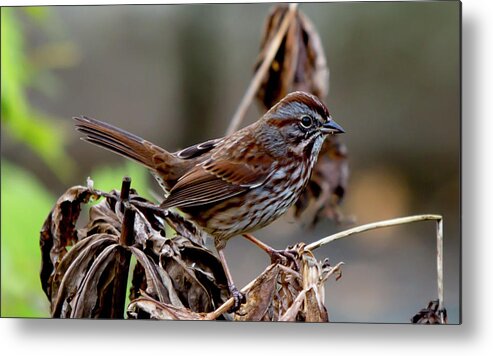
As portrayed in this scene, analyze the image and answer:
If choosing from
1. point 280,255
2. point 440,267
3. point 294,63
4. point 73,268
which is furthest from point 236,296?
point 294,63

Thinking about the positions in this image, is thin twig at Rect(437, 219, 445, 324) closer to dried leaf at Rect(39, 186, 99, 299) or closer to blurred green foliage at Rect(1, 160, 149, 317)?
blurred green foliage at Rect(1, 160, 149, 317)

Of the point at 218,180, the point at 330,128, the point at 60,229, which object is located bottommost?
the point at 60,229

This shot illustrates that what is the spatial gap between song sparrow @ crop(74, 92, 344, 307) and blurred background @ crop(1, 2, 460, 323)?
13cm

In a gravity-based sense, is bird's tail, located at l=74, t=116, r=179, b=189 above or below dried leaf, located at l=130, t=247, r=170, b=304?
above

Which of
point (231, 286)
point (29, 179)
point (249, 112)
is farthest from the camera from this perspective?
point (29, 179)

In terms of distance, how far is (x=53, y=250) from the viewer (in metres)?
2.71

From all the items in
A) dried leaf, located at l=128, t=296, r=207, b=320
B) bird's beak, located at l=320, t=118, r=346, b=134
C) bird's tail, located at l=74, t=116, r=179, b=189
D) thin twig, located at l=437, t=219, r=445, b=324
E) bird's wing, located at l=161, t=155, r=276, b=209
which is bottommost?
dried leaf, located at l=128, t=296, r=207, b=320

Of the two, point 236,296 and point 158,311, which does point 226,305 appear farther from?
point 158,311

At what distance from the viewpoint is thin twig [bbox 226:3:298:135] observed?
2688mm

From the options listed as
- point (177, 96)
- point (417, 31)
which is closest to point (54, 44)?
point (177, 96)

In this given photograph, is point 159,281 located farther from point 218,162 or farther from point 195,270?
point 218,162

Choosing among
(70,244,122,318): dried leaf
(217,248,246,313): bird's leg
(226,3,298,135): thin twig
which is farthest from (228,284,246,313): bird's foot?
(226,3,298,135): thin twig

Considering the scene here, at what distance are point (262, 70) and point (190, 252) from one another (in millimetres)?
643

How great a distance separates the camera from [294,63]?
2695mm
